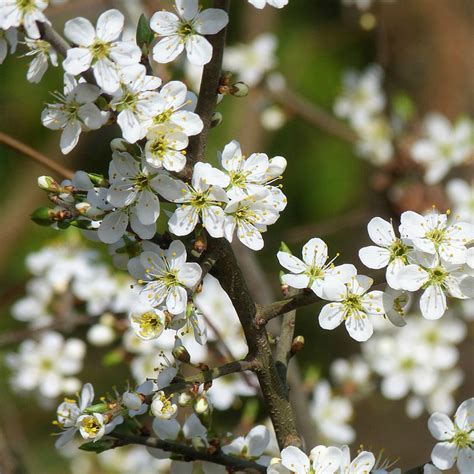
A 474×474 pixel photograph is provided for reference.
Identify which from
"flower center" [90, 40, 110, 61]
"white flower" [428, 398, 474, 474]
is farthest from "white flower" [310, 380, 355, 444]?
"flower center" [90, 40, 110, 61]

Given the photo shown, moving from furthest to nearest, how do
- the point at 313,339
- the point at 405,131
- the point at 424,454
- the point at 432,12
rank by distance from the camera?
the point at 313,339
the point at 432,12
the point at 424,454
the point at 405,131

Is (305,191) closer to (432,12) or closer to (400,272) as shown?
(432,12)

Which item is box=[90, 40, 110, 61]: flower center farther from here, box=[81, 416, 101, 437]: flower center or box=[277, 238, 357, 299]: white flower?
box=[81, 416, 101, 437]: flower center

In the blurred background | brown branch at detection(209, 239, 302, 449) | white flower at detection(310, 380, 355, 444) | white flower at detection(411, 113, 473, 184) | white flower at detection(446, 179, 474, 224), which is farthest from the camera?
the blurred background

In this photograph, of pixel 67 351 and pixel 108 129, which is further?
pixel 108 129

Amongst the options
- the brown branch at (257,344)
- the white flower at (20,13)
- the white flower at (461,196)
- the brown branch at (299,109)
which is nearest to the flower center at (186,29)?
the white flower at (20,13)

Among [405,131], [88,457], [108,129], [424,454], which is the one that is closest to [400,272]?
[405,131]

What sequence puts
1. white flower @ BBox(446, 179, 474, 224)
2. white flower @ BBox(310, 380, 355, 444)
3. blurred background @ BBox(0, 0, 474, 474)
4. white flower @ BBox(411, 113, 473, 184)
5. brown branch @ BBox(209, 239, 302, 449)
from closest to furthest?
brown branch @ BBox(209, 239, 302, 449) → white flower @ BBox(310, 380, 355, 444) → white flower @ BBox(446, 179, 474, 224) → white flower @ BBox(411, 113, 473, 184) → blurred background @ BBox(0, 0, 474, 474)
